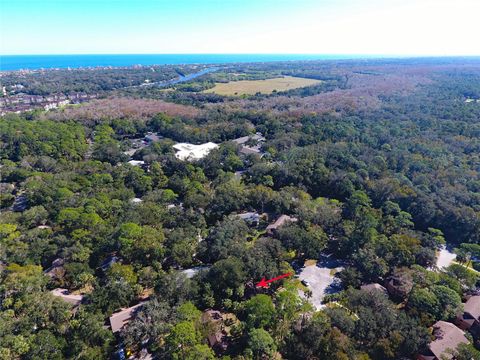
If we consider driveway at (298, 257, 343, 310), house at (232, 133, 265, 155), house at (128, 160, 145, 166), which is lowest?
driveway at (298, 257, 343, 310)

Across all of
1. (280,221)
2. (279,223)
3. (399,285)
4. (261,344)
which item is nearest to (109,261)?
(261,344)

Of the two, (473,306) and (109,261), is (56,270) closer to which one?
(109,261)

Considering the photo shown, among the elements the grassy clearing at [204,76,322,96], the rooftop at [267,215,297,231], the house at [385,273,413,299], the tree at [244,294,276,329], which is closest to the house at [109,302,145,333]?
the tree at [244,294,276,329]

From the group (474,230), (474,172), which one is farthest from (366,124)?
(474,230)

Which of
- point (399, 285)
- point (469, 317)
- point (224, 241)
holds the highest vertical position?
point (224, 241)

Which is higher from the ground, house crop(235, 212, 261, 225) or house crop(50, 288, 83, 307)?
house crop(235, 212, 261, 225)

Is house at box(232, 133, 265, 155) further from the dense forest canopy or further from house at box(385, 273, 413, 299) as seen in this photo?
house at box(385, 273, 413, 299)

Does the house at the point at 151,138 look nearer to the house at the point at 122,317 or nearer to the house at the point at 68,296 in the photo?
the house at the point at 68,296
